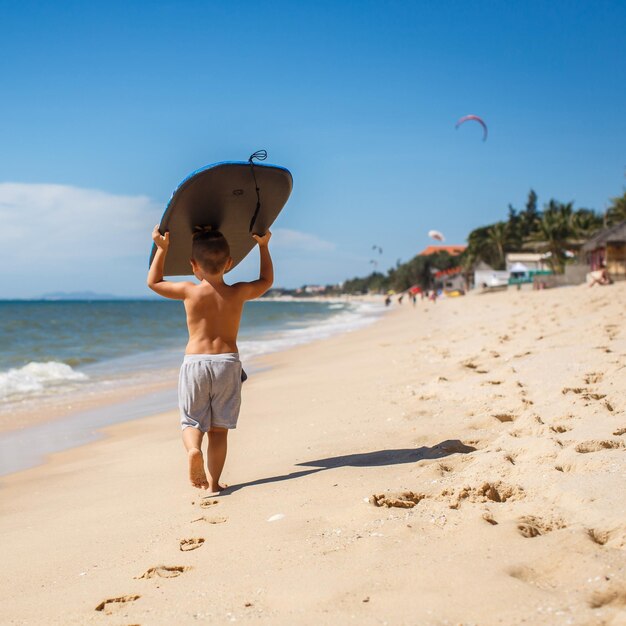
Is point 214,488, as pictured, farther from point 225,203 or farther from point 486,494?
point 225,203

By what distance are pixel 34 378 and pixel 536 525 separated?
12.5 metres

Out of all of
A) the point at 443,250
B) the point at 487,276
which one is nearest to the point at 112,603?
the point at 487,276

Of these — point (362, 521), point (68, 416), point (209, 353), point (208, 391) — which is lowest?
point (68, 416)

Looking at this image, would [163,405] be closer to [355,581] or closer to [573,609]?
[355,581]

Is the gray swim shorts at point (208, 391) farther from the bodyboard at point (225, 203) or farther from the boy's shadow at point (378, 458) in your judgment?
the bodyboard at point (225, 203)

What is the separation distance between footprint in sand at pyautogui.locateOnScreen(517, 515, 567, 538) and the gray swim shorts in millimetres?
1849

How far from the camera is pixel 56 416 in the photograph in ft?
27.1

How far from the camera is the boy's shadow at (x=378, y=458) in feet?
12.4

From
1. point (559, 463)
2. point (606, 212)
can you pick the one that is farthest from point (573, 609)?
point (606, 212)

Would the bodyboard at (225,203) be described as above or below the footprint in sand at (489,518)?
above

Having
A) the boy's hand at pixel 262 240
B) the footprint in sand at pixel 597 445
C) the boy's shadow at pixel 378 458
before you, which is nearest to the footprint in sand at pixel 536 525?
the footprint in sand at pixel 597 445

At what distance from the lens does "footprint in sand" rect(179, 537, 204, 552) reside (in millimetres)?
2729

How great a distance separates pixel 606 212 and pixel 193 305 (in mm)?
57856

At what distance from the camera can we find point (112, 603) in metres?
2.26
